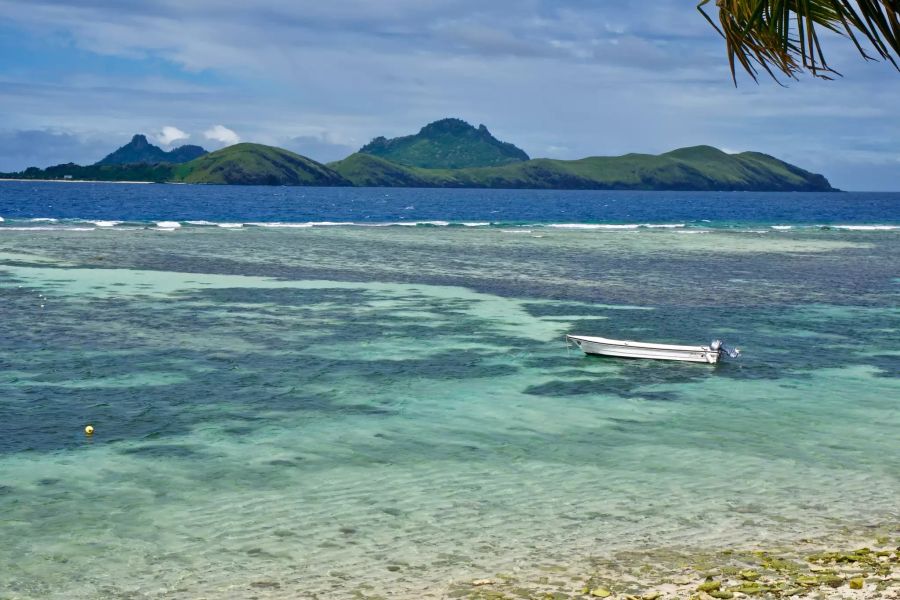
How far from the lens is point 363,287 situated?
144ft

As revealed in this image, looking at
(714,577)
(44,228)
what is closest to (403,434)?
(714,577)

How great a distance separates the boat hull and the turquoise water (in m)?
0.36

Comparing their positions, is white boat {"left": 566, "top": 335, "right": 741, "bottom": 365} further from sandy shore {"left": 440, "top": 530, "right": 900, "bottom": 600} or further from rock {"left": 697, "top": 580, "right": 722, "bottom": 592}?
rock {"left": 697, "top": 580, "right": 722, "bottom": 592}

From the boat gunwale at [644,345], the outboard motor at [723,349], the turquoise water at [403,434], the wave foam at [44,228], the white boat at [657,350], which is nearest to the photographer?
the turquoise water at [403,434]

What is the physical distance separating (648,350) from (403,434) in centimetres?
988

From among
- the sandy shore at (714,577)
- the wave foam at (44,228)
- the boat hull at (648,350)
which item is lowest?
the sandy shore at (714,577)

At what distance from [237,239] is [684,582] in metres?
70.1

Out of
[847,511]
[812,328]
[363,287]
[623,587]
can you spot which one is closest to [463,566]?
[623,587]

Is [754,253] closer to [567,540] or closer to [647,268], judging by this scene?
[647,268]

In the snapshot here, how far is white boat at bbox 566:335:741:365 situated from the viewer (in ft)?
84.2

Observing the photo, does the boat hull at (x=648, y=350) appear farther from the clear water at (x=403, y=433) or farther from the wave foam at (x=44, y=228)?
the wave foam at (x=44, y=228)

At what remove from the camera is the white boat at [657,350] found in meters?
25.7

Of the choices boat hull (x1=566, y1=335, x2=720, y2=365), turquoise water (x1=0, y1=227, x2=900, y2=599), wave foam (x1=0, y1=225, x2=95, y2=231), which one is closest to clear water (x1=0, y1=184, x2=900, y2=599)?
turquoise water (x1=0, y1=227, x2=900, y2=599)

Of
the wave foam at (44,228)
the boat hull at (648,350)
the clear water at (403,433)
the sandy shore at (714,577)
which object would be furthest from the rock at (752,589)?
the wave foam at (44,228)
